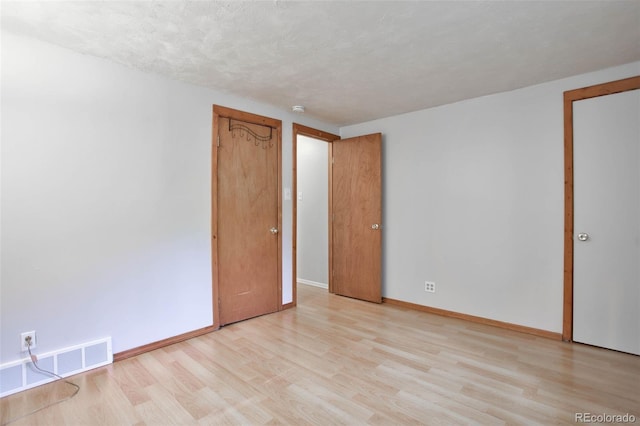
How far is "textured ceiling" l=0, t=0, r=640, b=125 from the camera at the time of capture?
1.77m

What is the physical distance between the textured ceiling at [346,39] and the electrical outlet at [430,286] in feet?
6.91

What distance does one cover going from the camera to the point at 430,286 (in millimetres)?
3607

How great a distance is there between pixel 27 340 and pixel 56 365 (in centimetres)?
26

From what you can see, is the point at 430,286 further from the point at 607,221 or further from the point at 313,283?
the point at 313,283

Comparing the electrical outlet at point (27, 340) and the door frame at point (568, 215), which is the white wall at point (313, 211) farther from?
the electrical outlet at point (27, 340)

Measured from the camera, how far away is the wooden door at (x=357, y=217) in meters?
3.94

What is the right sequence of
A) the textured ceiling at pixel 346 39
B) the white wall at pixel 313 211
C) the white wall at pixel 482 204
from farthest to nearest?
the white wall at pixel 313 211 < the white wall at pixel 482 204 < the textured ceiling at pixel 346 39

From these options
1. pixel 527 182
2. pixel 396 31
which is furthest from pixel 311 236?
pixel 396 31

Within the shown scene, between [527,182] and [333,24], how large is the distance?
7.67ft

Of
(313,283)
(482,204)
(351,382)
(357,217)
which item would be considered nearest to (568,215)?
(482,204)

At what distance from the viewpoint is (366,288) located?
13.3 ft

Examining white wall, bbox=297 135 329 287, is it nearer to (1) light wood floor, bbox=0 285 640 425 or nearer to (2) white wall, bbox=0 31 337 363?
(1) light wood floor, bbox=0 285 640 425

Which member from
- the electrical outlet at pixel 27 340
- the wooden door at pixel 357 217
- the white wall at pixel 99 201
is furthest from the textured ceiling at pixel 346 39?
the electrical outlet at pixel 27 340

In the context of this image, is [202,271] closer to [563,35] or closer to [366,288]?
[366,288]
